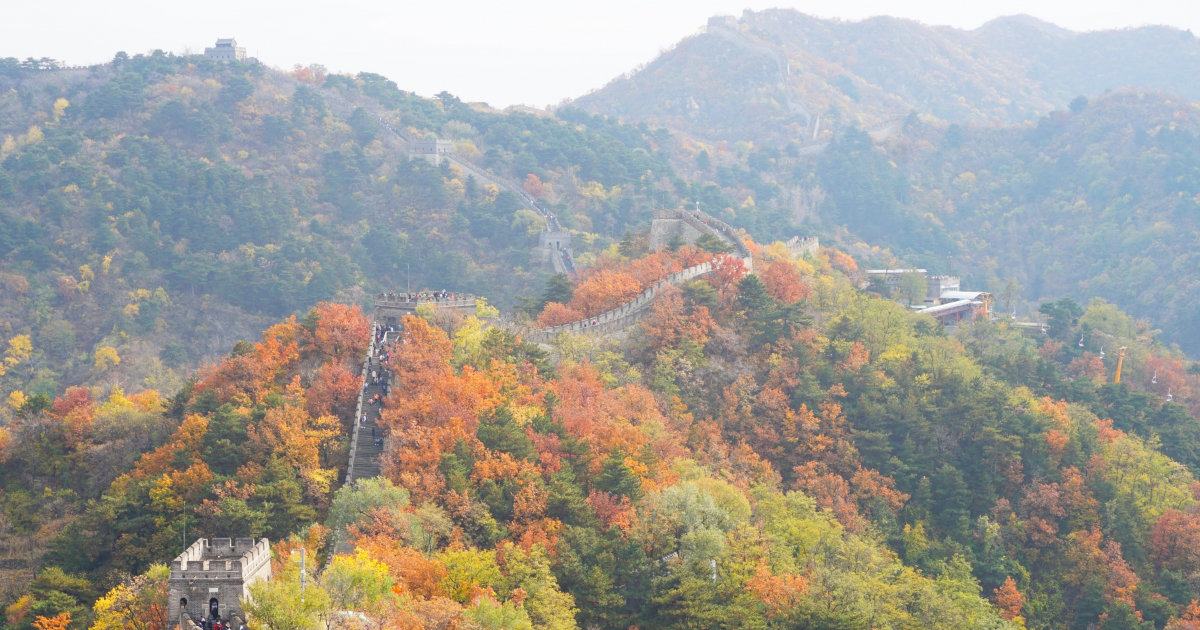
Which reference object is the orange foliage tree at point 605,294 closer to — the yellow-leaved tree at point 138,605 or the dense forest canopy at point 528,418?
the dense forest canopy at point 528,418

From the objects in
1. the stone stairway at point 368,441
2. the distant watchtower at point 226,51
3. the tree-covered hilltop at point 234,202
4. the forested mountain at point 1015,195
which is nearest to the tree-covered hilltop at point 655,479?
the stone stairway at point 368,441

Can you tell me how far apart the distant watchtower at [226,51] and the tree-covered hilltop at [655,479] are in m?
90.3

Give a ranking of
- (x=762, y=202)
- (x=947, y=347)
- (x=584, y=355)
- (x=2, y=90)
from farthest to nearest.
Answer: (x=762, y=202) → (x=2, y=90) → (x=947, y=347) → (x=584, y=355)

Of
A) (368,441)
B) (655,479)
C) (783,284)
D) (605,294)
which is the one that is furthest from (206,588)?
(783,284)

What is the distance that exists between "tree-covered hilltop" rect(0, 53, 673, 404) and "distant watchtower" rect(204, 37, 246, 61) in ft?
23.2

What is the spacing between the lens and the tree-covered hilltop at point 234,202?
96000 millimetres

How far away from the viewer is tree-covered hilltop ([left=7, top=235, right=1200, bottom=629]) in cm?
3897

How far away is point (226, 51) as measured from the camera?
476 feet

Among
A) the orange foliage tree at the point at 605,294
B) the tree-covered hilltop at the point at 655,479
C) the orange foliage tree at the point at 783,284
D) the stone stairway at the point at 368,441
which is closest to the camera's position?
the tree-covered hilltop at the point at 655,479

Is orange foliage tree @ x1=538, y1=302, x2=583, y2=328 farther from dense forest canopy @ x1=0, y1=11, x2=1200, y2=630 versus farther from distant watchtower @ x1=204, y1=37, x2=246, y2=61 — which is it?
distant watchtower @ x1=204, y1=37, x2=246, y2=61

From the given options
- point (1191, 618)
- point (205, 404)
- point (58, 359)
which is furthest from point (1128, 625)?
point (58, 359)

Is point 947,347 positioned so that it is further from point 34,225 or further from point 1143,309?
point 34,225

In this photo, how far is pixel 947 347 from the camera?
71.4m

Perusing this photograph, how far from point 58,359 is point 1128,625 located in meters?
72.1
